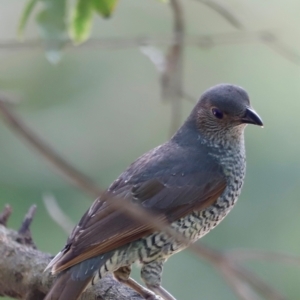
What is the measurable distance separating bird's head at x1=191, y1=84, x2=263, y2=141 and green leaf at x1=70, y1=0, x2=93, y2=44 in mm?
1258

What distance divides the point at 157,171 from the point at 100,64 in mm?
4836

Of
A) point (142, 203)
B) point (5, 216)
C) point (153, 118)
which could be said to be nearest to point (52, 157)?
point (142, 203)

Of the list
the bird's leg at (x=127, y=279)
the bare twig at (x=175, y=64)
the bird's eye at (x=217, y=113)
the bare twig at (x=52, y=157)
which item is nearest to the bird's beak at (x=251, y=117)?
the bird's eye at (x=217, y=113)

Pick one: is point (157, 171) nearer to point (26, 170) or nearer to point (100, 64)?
point (26, 170)

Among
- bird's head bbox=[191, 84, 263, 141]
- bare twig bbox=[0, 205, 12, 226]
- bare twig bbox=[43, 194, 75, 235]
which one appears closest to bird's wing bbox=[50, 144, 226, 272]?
bare twig bbox=[43, 194, 75, 235]

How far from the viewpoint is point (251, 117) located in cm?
379

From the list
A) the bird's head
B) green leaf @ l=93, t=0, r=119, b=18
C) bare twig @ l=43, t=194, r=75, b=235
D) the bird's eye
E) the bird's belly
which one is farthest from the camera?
the bird's eye

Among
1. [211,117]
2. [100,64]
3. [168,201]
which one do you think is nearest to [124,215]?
[168,201]

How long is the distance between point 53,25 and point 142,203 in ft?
3.78

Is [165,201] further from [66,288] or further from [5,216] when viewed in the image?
[5,216]

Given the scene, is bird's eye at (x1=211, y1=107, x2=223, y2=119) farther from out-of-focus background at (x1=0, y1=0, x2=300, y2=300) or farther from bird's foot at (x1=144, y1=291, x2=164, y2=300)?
out-of-focus background at (x1=0, y1=0, x2=300, y2=300)

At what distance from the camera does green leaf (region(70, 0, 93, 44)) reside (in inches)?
110

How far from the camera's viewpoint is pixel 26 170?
23.2ft

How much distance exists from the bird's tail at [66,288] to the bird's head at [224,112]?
128 centimetres
